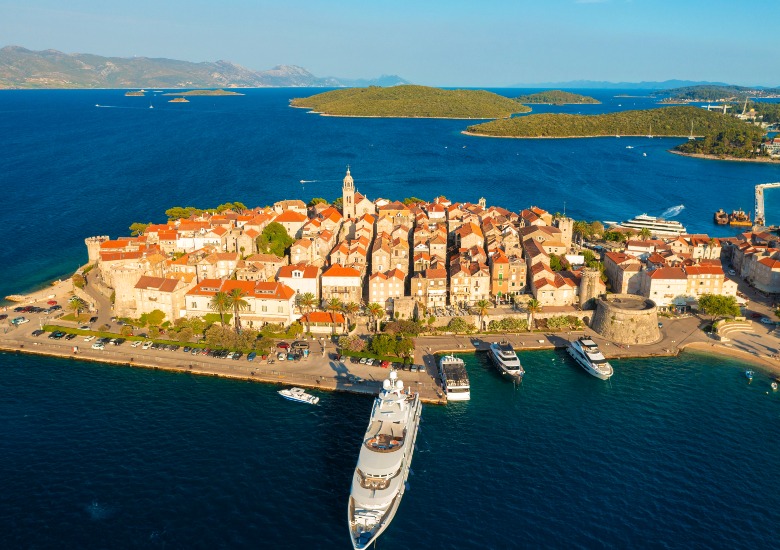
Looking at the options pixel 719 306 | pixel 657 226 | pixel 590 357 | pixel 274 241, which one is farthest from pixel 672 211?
pixel 274 241

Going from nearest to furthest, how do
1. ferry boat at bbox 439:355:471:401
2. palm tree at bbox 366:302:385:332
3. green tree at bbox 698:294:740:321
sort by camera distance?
ferry boat at bbox 439:355:471:401 → palm tree at bbox 366:302:385:332 → green tree at bbox 698:294:740:321

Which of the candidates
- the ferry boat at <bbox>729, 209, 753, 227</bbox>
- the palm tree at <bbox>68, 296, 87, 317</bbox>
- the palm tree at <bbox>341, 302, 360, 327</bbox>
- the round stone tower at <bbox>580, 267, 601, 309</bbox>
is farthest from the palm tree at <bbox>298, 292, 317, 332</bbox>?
the ferry boat at <bbox>729, 209, 753, 227</bbox>

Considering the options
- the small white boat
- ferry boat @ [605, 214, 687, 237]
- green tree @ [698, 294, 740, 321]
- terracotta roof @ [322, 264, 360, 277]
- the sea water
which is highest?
ferry boat @ [605, 214, 687, 237]

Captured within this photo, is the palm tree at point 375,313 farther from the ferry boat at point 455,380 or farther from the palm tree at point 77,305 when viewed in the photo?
the palm tree at point 77,305

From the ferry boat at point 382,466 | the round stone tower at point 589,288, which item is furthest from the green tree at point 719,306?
the ferry boat at point 382,466

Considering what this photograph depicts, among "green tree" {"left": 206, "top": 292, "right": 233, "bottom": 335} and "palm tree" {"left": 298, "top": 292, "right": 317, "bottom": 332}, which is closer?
"green tree" {"left": 206, "top": 292, "right": 233, "bottom": 335}

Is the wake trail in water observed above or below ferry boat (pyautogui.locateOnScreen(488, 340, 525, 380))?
above

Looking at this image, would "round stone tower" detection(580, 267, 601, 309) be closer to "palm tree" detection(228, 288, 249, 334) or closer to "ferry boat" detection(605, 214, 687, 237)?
"palm tree" detection(228, 288, 249, 334)

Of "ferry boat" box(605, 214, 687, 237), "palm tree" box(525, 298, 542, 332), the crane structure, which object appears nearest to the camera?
"palm tree" box(525, 298, 542, 332)
